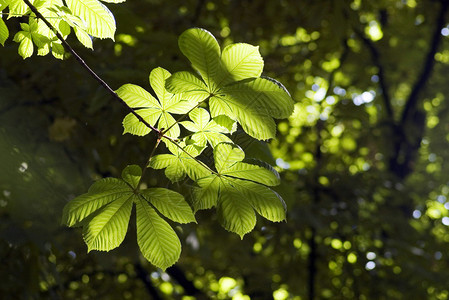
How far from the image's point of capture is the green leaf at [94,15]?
3.01ft

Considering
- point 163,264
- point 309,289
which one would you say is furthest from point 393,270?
point 163,264

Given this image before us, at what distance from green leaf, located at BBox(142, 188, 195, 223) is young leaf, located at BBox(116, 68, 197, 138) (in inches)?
5.0

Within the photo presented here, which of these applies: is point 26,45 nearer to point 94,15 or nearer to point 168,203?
point 94,15

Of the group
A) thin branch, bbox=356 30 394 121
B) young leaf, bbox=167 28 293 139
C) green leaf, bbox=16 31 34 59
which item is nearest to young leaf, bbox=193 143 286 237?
young leaf, bbox=167 28 293 139

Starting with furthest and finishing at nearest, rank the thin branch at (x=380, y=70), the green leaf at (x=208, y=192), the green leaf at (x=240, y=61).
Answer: the thin branch at (x=380, y=70)
the green leaf at (x=208, y=192)
the green leaf at (x=240, y=61)

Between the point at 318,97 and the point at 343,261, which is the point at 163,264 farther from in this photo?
the point at 318,97

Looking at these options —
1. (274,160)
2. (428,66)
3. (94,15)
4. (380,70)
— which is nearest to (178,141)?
(94,15)

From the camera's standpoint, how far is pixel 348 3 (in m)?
2.90

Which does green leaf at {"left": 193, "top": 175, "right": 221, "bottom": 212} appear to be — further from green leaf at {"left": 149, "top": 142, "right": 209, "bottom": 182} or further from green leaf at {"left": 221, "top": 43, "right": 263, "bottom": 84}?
green leaf at {"left": 221, "top": 43, "right": 263, "bottom": 84}

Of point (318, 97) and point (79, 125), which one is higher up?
point (79, 125)

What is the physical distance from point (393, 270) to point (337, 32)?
72.2 inches

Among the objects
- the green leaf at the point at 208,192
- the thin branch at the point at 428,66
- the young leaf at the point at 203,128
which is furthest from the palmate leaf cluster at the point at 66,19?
the thin branch at the point at 428,66

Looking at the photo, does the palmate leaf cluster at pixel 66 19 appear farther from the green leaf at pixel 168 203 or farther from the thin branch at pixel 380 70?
the thin branch at pixel 380 70

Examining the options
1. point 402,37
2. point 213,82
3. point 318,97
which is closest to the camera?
point 213,82
